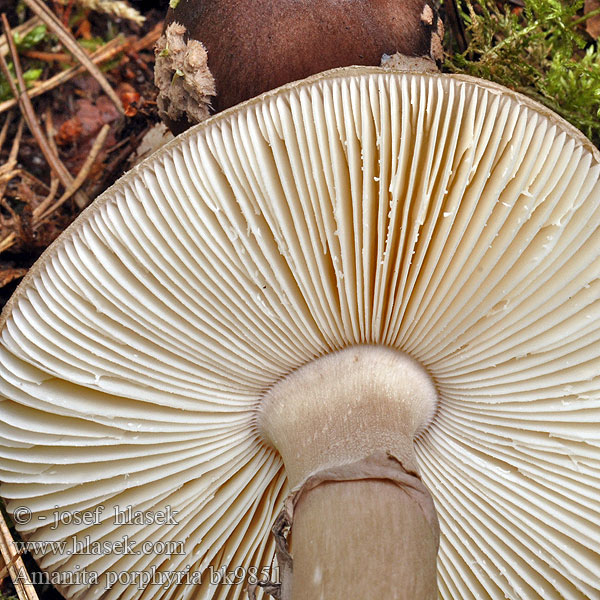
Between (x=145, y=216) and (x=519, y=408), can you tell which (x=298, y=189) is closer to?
(x=145, y=216)

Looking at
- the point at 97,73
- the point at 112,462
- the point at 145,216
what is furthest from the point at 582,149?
the point at 97,73

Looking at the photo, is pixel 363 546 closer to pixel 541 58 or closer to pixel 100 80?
pixel 541 58

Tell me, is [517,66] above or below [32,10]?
below

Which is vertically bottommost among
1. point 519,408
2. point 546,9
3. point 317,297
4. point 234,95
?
point 519,408
